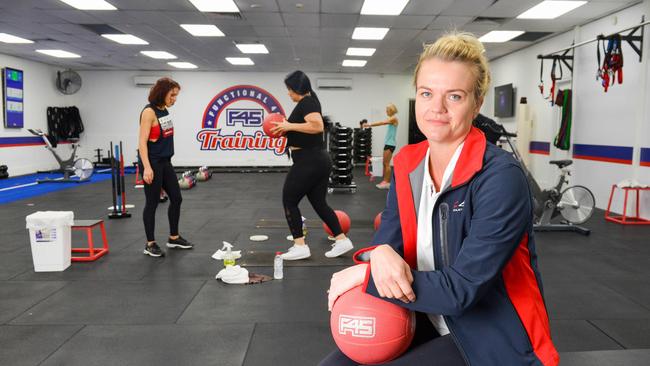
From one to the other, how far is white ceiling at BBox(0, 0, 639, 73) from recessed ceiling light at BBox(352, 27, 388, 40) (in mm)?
129

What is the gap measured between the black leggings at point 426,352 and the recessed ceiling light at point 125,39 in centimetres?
859

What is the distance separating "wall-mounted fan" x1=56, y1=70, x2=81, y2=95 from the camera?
11.9 metres

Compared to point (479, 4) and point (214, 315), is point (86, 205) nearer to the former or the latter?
point (214, 315)

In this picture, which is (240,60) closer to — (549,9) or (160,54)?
(160,54)

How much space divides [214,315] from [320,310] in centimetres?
65

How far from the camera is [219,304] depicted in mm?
2957

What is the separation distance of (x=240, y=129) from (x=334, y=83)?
305 cm

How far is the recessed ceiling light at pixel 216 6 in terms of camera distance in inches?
244

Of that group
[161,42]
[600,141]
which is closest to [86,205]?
[161,42]

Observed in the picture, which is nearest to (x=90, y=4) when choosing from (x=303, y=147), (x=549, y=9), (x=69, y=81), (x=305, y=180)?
(x=303, y=147)

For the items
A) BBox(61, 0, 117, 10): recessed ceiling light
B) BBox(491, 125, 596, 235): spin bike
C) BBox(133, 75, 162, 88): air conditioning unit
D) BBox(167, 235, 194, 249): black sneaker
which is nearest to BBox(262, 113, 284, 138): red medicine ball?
BBox(167, 235, 194, 249): black sneaker

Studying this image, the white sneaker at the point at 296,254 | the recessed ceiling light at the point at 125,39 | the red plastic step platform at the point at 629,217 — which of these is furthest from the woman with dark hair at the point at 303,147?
the recessed ceiling light at the point at 125,39

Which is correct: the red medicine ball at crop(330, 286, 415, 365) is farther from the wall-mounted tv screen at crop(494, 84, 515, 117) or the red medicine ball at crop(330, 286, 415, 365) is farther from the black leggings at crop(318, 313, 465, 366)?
the wall-mounted tv screen at crop(494, 84, 515, 117)

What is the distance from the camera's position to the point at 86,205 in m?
6.87
